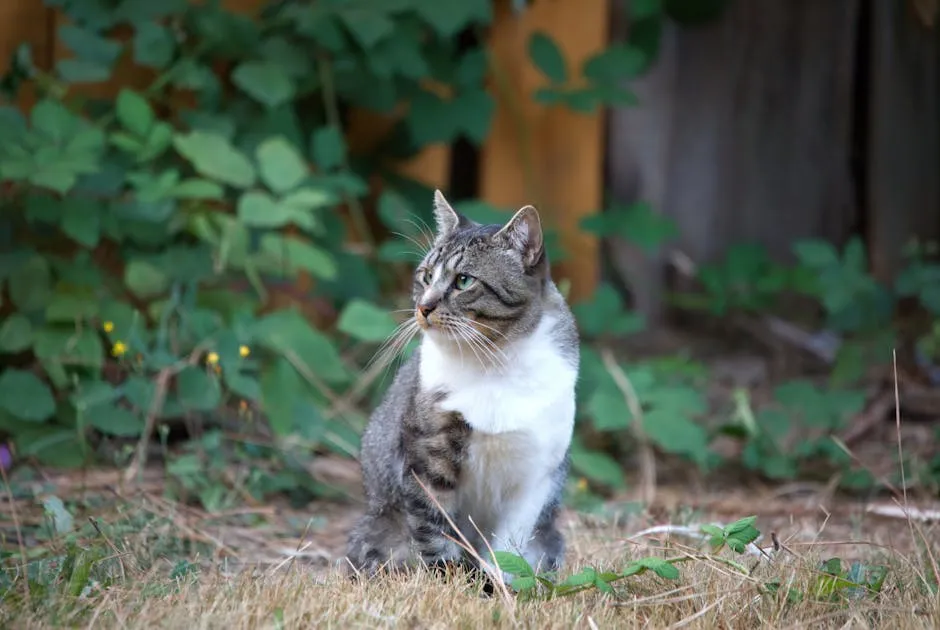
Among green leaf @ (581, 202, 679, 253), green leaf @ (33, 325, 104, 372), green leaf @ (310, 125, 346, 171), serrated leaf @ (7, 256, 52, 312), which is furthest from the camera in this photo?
green leaf @ (581, 202, 679, 253)

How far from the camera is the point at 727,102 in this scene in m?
5.69

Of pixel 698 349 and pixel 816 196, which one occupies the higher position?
pixel 816 196

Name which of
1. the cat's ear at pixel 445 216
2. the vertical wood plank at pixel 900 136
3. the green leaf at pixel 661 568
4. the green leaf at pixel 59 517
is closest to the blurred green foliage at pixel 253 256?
the green leaf at pixel 59 517

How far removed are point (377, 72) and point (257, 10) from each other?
675 millimetres

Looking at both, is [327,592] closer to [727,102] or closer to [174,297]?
[174,297]

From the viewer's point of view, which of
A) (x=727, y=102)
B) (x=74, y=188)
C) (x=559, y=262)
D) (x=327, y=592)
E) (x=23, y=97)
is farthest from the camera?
(x=727, y=102)

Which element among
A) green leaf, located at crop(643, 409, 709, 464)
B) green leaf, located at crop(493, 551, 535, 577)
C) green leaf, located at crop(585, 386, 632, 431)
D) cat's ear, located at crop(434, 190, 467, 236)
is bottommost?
green leaf, located at crop(643, 409, 709, 464)

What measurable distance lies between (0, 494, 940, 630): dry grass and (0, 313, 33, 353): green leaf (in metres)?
1.34

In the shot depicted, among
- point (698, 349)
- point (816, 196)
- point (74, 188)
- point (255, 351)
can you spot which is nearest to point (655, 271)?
point (698, 349)

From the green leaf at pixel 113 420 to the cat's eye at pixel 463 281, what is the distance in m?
1.35

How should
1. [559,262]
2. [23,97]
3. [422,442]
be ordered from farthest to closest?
[559,262] < [23,97] < [422,442]

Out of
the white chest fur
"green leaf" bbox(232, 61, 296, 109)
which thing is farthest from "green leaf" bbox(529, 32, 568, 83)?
the white chest fur

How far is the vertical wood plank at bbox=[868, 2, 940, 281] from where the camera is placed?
5418 mm

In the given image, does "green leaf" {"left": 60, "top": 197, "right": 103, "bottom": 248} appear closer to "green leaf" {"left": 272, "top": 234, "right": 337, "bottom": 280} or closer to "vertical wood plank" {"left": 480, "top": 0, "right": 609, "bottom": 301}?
"green leaf" {"left": 272, "top": 234, "right": 337, "bottom": 280}
